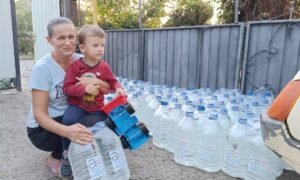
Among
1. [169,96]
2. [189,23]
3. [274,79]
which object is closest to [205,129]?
[169,96]

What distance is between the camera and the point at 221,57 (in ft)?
12.6

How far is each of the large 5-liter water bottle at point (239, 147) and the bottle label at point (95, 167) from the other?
0.95 m

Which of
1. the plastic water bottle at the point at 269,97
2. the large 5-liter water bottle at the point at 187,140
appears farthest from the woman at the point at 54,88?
the plastic water bottle at the point at 269,97

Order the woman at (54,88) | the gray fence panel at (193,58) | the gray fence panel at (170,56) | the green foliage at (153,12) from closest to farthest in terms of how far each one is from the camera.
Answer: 1. the woman at (54,88)
2. the gray fence panel at (193,58)
3. the gray fence panel at (170,56)
4. the green foliage at (153,12)

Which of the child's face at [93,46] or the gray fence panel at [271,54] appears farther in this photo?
the gray fence panel at [271,54]

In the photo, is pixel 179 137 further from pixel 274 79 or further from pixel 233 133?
pixel 274 79

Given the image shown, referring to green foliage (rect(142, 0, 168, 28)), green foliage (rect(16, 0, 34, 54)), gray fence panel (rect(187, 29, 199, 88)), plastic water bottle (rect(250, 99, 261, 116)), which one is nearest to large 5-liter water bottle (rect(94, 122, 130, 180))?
plastic water bottle (rect(250, 99, 261, 116))

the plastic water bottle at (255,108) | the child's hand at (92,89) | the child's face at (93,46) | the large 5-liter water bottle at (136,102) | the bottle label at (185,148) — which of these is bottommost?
the bottle label at (185,148)

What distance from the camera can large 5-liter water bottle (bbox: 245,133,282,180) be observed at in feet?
6.33

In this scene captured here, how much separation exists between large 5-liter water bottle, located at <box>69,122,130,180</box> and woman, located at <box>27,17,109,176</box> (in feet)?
0.66

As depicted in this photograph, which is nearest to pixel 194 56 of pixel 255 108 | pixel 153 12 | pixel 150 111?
pixel 150 111

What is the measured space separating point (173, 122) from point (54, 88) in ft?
3.49

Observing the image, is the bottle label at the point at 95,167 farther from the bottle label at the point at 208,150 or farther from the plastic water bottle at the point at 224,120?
the plastic water bottle at the point at 224,120

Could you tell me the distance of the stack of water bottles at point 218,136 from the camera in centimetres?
198
